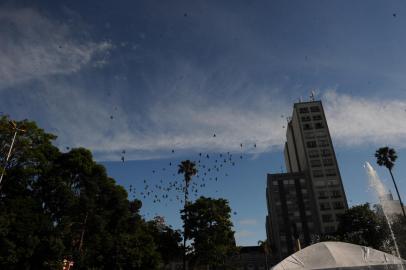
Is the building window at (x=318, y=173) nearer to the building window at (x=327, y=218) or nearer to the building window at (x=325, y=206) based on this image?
the building window at (x=325, y=206)

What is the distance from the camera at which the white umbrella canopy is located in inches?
519

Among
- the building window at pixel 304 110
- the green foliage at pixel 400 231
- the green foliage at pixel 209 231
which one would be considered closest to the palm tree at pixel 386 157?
the green foliage at pixel 400 231

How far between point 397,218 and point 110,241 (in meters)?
45.1

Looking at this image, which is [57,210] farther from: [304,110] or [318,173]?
[304,110]

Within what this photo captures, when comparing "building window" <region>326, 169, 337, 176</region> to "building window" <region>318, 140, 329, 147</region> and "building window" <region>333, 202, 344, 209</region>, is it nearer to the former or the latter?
"building window" <region>318, 140, 329, 147</region>

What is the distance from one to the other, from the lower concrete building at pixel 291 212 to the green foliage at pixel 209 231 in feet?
123

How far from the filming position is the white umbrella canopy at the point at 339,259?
13188mm

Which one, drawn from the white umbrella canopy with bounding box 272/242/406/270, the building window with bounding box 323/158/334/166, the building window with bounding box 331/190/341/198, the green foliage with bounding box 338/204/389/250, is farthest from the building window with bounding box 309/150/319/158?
the white umbrella canopy with bounding box 272/242/406/270

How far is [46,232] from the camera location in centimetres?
2942

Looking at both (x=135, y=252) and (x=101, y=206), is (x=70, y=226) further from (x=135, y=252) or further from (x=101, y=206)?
(x=135, y=252)

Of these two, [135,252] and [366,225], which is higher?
[366,225]

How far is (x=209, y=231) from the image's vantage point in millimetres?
48688

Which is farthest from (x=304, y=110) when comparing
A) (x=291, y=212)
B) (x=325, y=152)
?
(x=291, y=212)

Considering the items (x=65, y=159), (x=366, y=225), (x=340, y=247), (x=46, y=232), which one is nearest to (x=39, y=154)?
(x=65, y=159)
